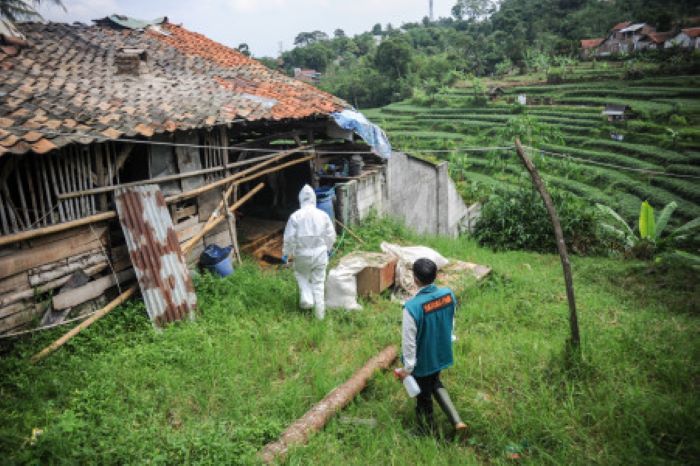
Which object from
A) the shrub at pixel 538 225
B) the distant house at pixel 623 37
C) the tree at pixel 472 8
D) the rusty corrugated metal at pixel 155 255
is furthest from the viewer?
the tree at pixel 472 8

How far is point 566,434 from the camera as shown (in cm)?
366

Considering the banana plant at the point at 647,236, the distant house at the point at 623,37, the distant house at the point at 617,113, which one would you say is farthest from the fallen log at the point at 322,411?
the distant house at the point at 623,37

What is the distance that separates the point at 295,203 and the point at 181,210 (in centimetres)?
445

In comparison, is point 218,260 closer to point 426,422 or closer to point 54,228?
point 54,228

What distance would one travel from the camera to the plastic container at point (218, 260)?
750 cm

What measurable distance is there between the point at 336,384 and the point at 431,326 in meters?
1.51

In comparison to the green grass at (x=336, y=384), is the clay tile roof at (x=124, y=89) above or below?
above

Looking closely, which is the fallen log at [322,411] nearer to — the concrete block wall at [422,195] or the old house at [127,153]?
the old house at [127,153]

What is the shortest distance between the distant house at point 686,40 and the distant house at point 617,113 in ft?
48.7

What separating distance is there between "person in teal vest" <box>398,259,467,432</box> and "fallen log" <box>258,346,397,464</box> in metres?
0.84

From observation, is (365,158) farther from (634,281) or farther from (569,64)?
(569,64)

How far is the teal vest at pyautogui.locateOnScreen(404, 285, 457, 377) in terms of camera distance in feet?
11.9

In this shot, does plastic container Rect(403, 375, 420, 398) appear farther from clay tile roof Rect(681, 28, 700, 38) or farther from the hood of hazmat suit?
clay tile roof Rect(681, 28, 700, 38)

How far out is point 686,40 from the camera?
1688 inches
